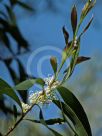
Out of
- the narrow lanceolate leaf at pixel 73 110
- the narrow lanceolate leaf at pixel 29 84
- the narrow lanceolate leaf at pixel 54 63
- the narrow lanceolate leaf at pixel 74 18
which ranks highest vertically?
the narrow lanceolate leaf at pixel 74 18

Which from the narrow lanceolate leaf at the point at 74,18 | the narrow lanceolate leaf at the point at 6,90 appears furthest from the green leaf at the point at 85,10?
the narrow lanceolate leaf at the point at 6,90

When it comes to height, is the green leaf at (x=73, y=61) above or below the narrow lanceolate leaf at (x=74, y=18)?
below

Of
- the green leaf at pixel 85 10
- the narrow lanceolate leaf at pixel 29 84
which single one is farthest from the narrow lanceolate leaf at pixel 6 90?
the green leaf at pixel 85 10

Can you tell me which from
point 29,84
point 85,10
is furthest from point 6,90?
point 85,10

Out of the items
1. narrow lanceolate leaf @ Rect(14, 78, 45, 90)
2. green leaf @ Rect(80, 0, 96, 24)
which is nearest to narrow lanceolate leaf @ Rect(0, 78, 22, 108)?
narrow lanceolate leaf @ Rect(14, 78, 45, 90)

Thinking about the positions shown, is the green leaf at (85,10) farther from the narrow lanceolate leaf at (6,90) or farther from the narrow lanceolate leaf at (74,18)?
the narrow lanceolate leaf at (6,90)

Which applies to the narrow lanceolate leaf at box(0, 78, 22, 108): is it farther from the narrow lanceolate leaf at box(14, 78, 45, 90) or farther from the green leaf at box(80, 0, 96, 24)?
the green leaf at box(80, 0, 96, 24)

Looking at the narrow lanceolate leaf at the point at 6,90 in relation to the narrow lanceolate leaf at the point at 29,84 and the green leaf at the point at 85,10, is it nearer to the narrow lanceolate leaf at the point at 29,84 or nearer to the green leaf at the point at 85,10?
the narrow lanceolate leaf at the point at 29,84

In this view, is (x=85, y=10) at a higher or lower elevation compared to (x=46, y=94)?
higher

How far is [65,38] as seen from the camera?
557 mm

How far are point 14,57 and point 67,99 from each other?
2.86 ft

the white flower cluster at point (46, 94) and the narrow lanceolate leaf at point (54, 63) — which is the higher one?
the narrow lanceolate leaf at point (54, 63)

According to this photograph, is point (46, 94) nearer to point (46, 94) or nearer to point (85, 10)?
point (46, 94)

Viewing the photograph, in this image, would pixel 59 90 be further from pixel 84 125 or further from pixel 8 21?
pixel 8 21
